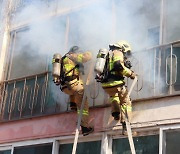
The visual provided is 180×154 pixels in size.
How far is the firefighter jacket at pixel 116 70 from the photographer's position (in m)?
7.44

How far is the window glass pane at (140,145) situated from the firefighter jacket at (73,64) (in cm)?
123

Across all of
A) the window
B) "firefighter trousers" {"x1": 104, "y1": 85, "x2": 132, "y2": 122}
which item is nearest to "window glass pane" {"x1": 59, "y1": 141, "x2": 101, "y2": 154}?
"firefighter trousers" {"x1": 104, "y1": 85, "x2": 132, "y2": 122}

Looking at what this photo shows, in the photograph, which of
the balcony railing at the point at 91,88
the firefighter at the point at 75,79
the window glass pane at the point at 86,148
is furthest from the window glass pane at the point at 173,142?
the firefighter at the point at 75,79

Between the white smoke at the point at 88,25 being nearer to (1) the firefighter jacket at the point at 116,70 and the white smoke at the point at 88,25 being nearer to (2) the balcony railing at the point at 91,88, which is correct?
(2) the balcony railing at the point at 91,88

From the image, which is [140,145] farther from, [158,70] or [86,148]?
[158,70]

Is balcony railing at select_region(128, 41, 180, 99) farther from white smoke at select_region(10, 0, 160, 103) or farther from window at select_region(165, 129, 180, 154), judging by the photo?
window at select_region(165, 129, 180, 154)

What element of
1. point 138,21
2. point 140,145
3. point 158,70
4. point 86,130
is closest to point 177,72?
point 158,70

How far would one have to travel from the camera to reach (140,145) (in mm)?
7746

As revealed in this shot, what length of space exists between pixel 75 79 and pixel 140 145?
58.0 inches

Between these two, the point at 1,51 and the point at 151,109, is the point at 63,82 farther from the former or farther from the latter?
the point at 1,51

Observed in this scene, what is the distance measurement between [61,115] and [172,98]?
2217 mm

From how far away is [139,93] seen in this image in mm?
8125

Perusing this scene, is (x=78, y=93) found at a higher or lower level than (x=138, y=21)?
lower

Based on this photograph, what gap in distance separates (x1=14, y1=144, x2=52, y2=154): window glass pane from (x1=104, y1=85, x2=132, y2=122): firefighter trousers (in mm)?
1733
